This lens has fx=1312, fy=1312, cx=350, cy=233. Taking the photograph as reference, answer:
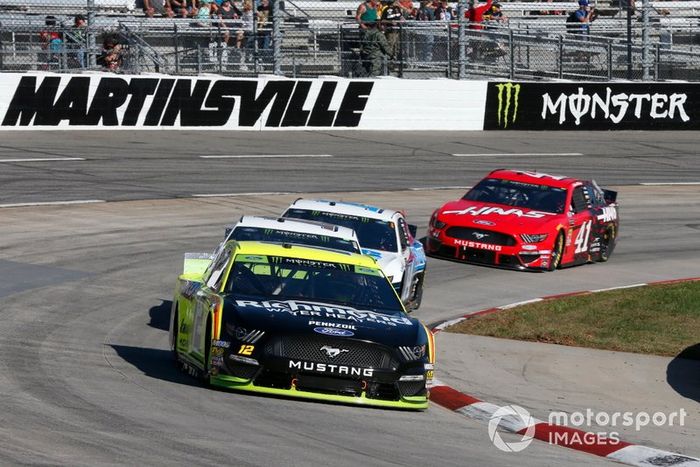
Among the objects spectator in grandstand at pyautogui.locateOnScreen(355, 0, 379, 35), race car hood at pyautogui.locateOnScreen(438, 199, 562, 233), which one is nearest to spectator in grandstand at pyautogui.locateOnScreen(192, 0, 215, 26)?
spectator in grandstand at pyautogui.locateOnScreen(355, 0, 379, 35)

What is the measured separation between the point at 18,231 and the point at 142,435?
1140 cm

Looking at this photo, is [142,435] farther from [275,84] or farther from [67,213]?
[275,84]

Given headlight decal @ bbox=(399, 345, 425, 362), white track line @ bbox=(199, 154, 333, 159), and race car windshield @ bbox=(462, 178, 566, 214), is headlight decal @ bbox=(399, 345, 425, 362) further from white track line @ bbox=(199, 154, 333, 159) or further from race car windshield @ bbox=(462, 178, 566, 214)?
white track line @ bbox=(199, 154, 333, 159)

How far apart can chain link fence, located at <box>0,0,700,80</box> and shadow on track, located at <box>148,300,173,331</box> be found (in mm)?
17165

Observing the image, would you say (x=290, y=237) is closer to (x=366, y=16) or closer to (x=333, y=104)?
(x=333, y=104)

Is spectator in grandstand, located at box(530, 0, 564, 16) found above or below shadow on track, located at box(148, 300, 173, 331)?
above

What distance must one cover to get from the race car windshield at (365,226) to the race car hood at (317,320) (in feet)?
16.5

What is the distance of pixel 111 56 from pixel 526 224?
1497cm

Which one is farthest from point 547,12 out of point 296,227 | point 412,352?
point 412,352

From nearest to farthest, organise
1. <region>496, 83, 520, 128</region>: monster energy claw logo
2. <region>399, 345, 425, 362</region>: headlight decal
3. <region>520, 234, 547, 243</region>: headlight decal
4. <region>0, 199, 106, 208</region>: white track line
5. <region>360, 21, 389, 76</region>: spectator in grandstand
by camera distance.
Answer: <region>399, 345, 425, 362</region>: headlight decal → <region>520, 234, 547, 243</region>: headlight decal → <region>0, 199, 106, 208</region>: white track line → <region>360, 21, 389, 76</region>: spectator in grandstand → <region>496, 83, 520, 128</region>: monster energy claw logo

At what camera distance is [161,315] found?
14484 mm

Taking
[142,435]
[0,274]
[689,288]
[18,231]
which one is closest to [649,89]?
[689,288]

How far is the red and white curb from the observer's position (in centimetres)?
957

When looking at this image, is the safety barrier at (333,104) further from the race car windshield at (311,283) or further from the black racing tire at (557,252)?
the race car windshield at (311,283)
